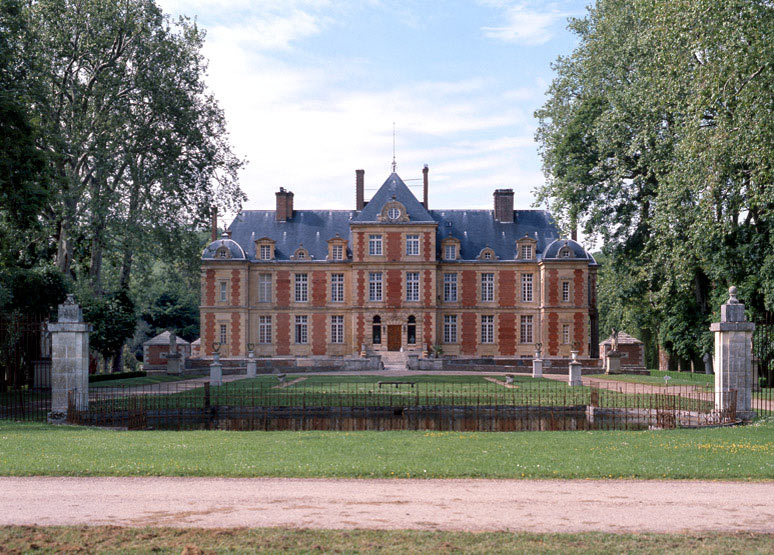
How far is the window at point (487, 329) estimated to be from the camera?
4647 cm

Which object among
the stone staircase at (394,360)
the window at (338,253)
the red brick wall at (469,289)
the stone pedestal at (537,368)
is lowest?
the stone staircase at (394,360)

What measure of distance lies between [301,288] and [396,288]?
20.6 feet

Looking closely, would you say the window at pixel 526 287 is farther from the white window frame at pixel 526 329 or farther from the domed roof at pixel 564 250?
the domed roof at pixel 564 250

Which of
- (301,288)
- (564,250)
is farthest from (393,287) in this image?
(564,250)

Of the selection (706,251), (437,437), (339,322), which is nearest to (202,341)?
(339,322)

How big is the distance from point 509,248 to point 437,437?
3507cm

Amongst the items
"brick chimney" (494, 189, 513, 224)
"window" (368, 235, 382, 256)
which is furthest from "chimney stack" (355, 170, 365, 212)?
"brick chimney" (494, 189, 513, 224)

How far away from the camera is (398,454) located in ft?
36.1

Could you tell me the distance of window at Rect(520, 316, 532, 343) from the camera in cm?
4628

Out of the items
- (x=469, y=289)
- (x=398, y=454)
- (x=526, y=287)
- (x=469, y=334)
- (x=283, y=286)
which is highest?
(x=283, y=286)

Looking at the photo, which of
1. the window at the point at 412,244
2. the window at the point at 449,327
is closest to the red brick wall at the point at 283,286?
the window at the point at 412,244

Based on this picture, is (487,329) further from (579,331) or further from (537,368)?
(537,368)

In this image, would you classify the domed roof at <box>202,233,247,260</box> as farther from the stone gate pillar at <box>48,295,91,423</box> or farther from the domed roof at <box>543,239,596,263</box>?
the stone gate pillar at <box>48,295,91,423</box>

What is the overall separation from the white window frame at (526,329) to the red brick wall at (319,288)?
12760mm
